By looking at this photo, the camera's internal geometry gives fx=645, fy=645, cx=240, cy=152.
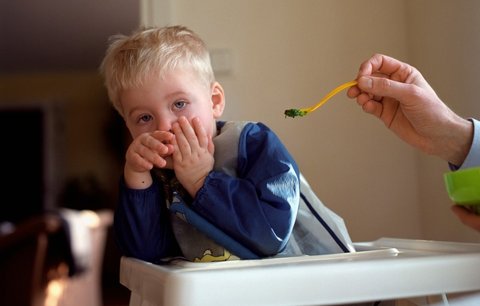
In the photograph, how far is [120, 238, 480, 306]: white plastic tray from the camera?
1.98ft

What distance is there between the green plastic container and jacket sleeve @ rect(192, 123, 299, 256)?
0.21 metres

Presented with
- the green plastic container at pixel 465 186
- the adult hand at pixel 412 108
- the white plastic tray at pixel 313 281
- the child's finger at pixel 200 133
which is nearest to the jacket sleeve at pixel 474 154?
the adult hand at pixel 412 108

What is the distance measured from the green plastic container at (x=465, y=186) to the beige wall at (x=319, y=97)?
3.66ft

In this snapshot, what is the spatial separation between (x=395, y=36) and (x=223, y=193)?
48.8 inches

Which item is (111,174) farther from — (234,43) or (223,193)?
(223,193)

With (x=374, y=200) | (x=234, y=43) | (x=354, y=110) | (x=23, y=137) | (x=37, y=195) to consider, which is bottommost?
(x=37, y=195)

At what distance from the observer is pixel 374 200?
1.89m

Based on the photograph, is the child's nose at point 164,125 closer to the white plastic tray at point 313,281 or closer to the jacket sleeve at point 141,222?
the jacket sleeve at point 141,222

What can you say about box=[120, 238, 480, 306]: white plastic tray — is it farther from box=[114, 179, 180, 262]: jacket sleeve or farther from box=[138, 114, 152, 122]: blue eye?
box=[138, 114, 152, 122]: blue eye

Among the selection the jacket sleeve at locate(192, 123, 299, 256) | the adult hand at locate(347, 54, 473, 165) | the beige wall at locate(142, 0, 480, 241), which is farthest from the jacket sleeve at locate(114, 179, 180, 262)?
the beige wall at locate(142, 0, 480, 241)

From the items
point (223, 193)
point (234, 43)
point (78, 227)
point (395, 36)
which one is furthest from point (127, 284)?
point (78, 227)

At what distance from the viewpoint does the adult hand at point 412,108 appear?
903 millimetres

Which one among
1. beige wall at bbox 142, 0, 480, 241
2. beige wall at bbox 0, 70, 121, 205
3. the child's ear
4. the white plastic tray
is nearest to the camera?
the white plastic tray

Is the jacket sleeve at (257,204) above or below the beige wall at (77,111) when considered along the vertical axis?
above
